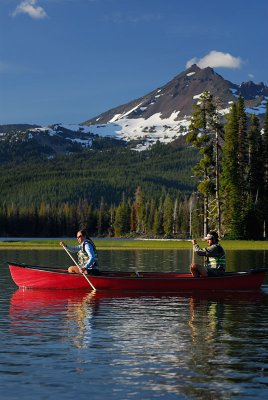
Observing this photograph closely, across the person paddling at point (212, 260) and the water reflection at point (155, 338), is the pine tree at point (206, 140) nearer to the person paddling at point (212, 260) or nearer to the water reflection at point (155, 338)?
the person paddling at point (212, 260)

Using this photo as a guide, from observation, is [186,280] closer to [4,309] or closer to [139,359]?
[4,309]

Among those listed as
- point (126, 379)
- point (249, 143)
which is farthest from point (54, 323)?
point (249, 143)

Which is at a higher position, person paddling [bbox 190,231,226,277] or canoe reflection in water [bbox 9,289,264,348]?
person paddling [bbox 190,231,226,277]

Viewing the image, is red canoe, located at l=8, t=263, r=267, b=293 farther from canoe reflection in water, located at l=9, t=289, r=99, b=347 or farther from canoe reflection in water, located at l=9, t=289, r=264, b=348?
canoe reflection in water, located at l=9, t=289, r=99, b=347

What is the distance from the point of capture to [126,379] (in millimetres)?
14000

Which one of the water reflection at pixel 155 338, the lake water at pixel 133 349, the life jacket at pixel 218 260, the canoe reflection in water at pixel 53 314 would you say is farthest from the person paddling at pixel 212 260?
the canoe reflection in water at pixel 53 314

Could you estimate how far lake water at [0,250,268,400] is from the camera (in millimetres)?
13328

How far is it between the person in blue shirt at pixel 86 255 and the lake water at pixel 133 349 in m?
3.06

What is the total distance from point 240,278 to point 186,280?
2.38m

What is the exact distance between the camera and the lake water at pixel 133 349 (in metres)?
13.3

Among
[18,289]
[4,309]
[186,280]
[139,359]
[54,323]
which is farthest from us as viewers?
[18,289]

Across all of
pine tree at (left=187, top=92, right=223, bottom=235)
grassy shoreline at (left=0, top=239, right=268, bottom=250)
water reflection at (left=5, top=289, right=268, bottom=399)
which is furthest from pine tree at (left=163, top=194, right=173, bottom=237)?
water reflection at (left=5, top=289, right=268, bottom=399)

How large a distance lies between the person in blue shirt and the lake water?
3055 mm

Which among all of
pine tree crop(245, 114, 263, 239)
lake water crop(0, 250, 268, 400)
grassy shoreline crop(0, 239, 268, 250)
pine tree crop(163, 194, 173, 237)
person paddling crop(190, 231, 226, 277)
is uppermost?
pine tree crop(245, 114, 263, 239)
